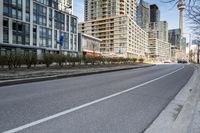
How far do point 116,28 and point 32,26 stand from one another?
71.1m

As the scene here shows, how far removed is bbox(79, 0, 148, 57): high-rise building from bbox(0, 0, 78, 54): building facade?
1762 inches

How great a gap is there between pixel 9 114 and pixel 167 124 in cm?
416

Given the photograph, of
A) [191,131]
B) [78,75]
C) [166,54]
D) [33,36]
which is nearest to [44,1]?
[33,36]

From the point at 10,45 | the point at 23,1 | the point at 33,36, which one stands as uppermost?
the point at 23,1

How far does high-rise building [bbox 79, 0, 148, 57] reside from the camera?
Answer: 114375 millimetres

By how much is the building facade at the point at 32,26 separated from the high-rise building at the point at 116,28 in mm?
44745

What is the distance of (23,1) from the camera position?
171 feet

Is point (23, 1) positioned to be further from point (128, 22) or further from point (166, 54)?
point (166, 54)

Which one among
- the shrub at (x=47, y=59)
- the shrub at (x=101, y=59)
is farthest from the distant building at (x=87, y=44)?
the shrub at (x=47, y=59)

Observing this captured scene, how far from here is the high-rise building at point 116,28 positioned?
114 m

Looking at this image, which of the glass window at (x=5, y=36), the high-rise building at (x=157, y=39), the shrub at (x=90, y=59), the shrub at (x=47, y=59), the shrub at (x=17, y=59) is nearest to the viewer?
the shrub at (x=17, y=59)

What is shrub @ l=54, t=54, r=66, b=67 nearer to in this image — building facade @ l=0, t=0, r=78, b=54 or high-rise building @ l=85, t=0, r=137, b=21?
building facade @ l=0, t=0, r=78, b=54

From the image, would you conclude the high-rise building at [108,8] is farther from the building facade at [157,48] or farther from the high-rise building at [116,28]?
the building facade at [157,48]

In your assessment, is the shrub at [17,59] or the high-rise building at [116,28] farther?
the high-rise building at [116,28]
